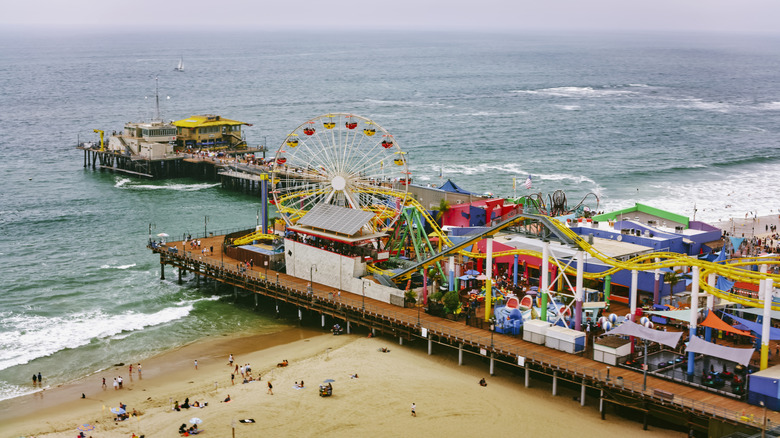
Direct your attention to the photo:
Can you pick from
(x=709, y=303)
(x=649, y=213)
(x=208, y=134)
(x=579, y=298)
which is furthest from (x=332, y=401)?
(x=208, y=134)

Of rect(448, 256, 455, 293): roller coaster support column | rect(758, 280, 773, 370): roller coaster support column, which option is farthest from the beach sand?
rect(448, 256, 455, 293): roller coaster support column

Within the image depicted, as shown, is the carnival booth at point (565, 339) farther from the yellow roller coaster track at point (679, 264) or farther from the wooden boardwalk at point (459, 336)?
the yellow roller coaster track at point (679, 264)

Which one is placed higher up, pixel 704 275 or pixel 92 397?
pixel 704 275

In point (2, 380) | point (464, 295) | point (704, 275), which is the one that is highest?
point (704, 275)

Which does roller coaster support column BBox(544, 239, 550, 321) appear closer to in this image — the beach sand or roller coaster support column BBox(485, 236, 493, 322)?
roller coaster support column BBox(485, 236, 493, 322)

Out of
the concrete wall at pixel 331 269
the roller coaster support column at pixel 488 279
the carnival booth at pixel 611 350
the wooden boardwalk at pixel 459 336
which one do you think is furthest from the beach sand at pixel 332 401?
the concrete wall at pixel 331 269

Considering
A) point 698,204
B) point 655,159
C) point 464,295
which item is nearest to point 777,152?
point 655,159

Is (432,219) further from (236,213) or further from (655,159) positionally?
(655,159)
